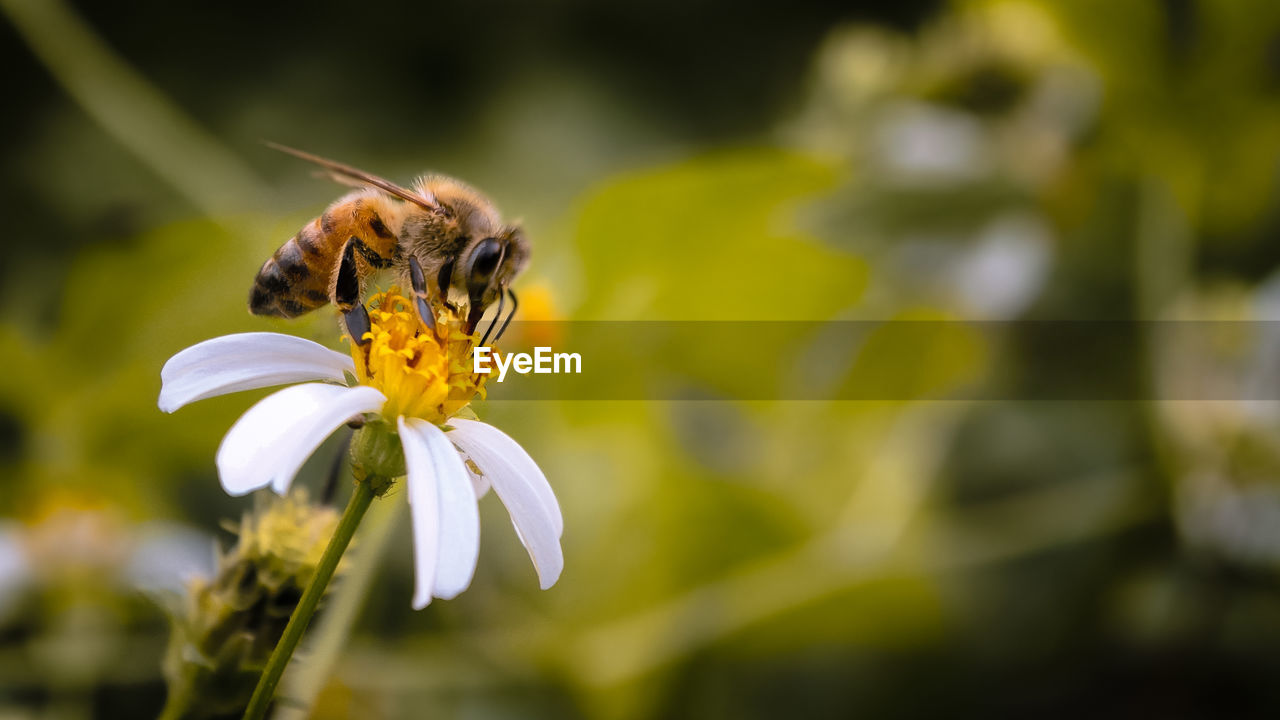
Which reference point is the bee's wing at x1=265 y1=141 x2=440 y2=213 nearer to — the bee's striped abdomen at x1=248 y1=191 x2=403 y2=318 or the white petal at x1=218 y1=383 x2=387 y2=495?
the bee's striped abdomen at x1=248 y1=191 x2=403 y2=318

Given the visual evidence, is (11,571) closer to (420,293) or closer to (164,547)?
(164,547)

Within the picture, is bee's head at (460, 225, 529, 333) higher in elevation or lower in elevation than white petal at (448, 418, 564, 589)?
higher

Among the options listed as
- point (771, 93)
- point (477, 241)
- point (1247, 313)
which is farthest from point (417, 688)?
point (771, 93)

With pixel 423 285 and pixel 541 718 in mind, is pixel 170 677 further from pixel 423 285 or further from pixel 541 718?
pixel 541 718

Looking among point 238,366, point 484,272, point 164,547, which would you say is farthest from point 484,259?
point 164,547

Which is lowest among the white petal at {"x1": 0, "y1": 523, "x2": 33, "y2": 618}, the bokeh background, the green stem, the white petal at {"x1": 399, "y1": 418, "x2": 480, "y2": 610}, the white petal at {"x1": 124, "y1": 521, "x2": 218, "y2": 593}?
the green stem

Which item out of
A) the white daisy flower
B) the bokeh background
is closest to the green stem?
the white daisy flower
